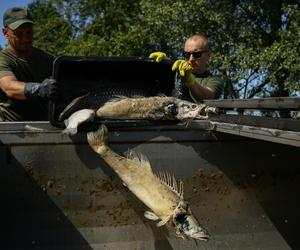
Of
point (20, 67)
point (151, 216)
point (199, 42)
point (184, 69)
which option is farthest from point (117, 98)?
point (199, 42)

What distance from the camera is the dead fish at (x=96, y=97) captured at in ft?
12.6

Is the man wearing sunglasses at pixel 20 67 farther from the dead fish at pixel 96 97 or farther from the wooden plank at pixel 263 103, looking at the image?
the wooden plank at pixel 263 103

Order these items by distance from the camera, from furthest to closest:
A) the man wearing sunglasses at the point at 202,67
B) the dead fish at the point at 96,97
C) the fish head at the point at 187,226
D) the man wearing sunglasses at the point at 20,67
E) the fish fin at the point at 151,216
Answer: the man wearing sunglasses at the point at 202,67, the man wearing sunglasses at the point at 20,67, the dead fish at the point at 96,97, the fish fin at the point at 151,216, the fish head at the point at 187,226

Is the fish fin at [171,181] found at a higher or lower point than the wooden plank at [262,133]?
lower

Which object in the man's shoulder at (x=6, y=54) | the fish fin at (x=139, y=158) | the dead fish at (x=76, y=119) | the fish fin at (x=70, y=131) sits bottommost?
the fish fin at (x=139, y=158)

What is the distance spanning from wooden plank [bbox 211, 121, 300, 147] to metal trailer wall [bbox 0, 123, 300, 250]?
17 centimetres

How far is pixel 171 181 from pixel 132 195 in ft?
0.80

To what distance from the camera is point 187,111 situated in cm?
371

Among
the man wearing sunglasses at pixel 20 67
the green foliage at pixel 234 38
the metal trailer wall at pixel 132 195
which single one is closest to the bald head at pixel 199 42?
the man wearing sunglasses at pixel 20 67

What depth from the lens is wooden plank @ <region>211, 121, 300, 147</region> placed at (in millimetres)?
2674

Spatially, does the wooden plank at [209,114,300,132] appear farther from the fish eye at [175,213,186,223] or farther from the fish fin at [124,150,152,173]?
the fish eye at [175,213,186,223]

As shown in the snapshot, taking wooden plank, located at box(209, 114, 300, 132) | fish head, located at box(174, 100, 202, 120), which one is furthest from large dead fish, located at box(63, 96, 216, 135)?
wooden plank, located at box(209, 114, 300, 132)

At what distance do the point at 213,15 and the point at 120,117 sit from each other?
1704 cm

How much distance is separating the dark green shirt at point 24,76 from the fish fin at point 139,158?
119 cm
